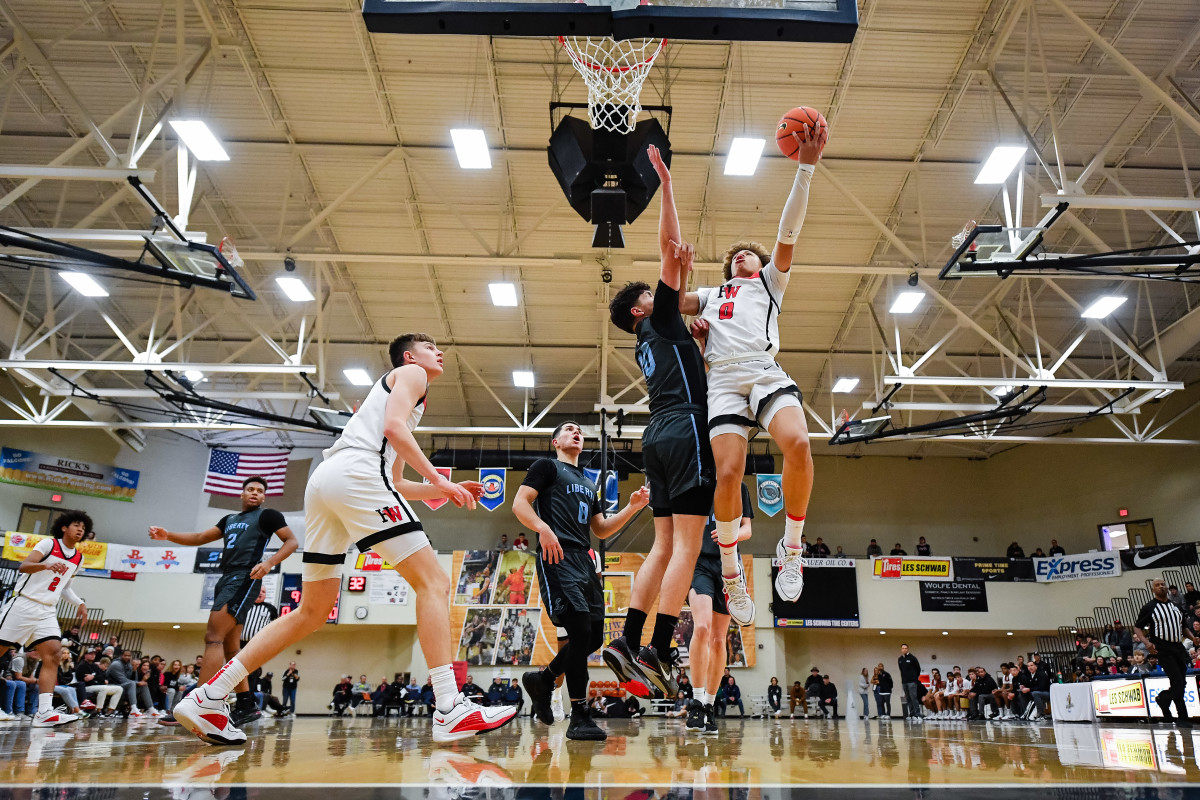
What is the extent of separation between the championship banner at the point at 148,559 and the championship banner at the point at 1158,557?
80.6 ft

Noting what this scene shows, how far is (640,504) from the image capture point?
4758mm

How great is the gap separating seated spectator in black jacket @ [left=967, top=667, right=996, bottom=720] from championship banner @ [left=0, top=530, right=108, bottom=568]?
20.1 m

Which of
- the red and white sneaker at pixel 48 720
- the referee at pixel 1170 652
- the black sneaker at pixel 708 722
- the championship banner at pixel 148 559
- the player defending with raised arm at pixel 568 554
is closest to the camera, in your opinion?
the player defending with raised arm at pixel 568 554

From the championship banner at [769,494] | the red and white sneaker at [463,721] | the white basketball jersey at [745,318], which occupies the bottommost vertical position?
the red and white sneaker at [463,721]

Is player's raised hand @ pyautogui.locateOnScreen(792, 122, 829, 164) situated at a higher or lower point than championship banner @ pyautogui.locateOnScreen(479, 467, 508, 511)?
lower

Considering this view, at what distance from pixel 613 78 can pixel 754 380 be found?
12.9 feet

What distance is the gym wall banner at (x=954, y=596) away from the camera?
872 inches

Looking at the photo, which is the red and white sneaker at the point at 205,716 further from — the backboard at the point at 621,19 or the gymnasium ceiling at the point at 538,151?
the gymnasium ceiling at the point at 538,151

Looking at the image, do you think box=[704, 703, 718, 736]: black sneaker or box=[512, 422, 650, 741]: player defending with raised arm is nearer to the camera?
box=[512, 422, 650, 741]: player defending with raised arm

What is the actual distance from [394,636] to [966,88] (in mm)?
20019

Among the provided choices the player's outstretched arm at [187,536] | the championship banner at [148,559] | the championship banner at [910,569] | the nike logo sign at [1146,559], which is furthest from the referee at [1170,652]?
the championship banner at [148,559]

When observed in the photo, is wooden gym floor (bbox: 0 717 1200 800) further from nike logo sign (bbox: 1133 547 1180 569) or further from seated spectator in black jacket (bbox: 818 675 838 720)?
nike logo sign (bbox: 1133 547 1180 569)

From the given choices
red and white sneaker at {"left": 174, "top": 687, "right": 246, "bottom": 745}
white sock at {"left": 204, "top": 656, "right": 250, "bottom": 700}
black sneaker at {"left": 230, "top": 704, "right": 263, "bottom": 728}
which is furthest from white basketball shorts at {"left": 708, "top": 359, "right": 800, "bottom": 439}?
black sneaker at {"left": 230, "top": 704, "right": 263, "bottom": 728}

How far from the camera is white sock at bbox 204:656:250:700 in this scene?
3.54 meters
